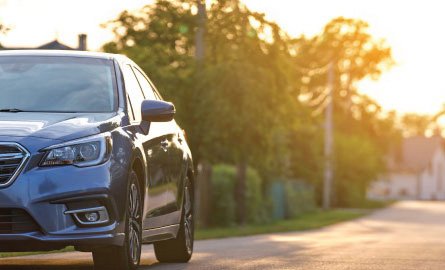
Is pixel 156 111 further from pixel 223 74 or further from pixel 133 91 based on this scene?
pixel 223 74

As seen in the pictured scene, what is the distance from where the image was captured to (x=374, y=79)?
84938 millimetres

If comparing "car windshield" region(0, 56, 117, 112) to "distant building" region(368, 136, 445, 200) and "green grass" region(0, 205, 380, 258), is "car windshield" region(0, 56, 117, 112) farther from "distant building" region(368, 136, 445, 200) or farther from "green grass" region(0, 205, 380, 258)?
"distant building" region(368, 136, 445, 200)

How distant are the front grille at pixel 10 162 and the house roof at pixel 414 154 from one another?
11884 cm

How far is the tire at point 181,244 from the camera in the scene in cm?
1225

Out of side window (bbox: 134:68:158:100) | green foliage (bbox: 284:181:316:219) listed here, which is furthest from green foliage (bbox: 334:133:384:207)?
side window (bbox: 134:68:158:100)

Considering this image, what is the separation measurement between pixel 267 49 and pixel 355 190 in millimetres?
38671

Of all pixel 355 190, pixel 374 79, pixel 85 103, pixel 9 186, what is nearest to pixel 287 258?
pixel 85 103

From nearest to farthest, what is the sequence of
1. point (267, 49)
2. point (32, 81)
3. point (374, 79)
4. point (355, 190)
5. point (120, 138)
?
point (120, 138) → point (32, 81) → point (267, 49) → point (355, 190) → point (374, 79)

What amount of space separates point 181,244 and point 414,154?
395 ft

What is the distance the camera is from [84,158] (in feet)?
30.5

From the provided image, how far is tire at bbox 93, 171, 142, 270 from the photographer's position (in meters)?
9.71

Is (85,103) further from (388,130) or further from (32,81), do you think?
(388,130)

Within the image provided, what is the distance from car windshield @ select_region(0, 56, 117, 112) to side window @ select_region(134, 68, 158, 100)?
732mm

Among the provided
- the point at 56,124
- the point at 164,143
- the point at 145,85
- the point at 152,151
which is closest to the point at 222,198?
the point at 145,85
